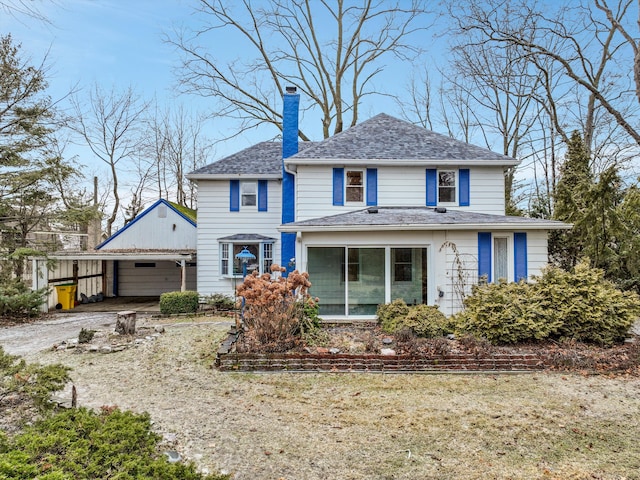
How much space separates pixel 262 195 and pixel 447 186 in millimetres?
6792

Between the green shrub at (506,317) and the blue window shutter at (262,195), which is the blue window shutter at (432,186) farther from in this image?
the blue window shutter at (262,195)

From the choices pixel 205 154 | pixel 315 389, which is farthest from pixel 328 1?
pixel 315 389

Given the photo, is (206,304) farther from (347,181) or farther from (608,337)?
(608,337)

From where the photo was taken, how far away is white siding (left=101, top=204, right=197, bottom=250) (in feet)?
51.2

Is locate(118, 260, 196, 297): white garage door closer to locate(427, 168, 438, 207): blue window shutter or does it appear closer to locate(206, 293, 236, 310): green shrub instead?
locate(206, 293, 236, 310): green shrub

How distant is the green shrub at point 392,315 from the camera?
8227mm

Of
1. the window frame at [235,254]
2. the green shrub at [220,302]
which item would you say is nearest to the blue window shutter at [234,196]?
the window frame at [235,254]

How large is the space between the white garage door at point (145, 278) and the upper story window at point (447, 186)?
1292cm

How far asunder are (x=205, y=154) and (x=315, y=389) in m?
22.0

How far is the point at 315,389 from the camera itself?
566 centimetres

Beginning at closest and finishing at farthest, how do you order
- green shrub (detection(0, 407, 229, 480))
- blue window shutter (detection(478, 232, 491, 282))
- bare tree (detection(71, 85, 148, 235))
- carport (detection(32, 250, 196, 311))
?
green shrub (detection(0, 407, 229, 480))
blue window shutter (detection(478, 232, 491, 282))
carport (detection(32, 250, 196, 311))
bare tree (detection(71, 85, 148, 235))

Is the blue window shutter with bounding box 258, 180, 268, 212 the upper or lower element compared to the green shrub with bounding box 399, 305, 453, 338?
upper

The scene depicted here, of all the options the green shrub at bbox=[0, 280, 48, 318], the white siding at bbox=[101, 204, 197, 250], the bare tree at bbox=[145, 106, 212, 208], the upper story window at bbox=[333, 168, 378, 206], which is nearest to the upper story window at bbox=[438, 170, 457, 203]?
the upper story window at bbox=[333, 168, 378, 206]

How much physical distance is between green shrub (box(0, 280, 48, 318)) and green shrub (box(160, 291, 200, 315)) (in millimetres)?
3953
